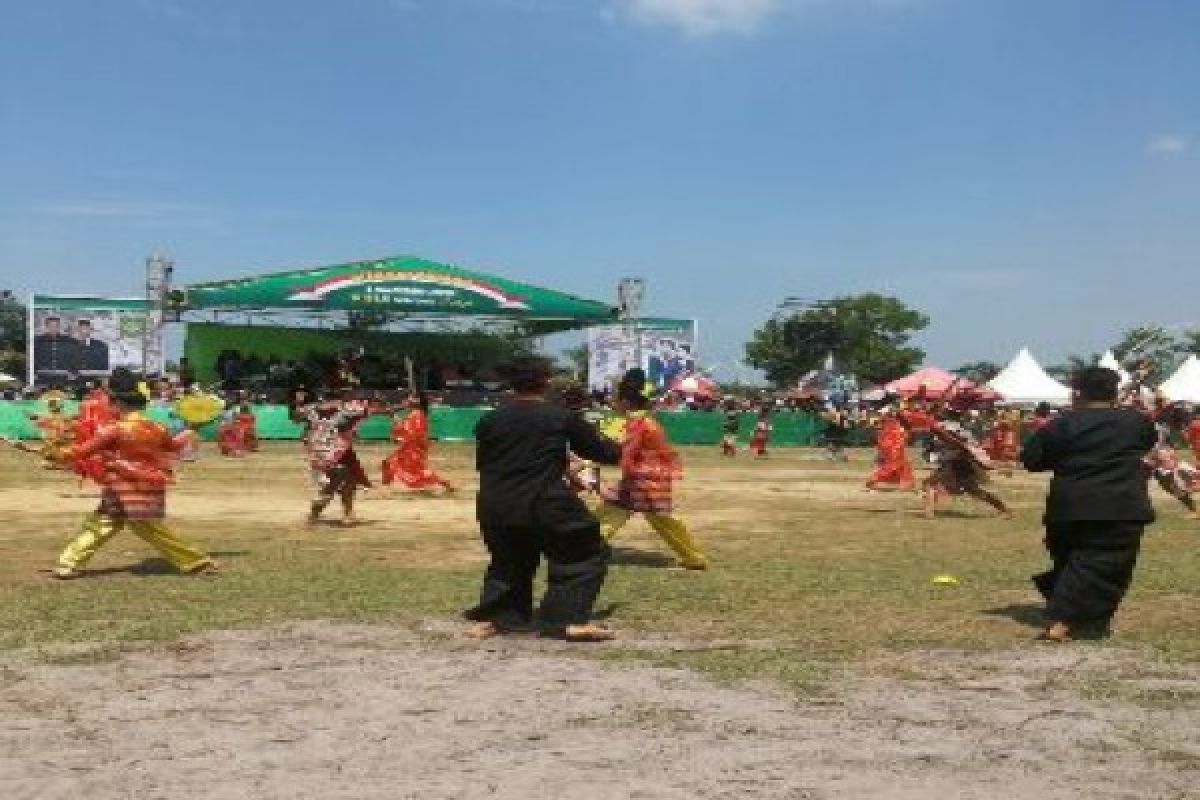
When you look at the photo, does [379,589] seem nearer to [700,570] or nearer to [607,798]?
[700,570]

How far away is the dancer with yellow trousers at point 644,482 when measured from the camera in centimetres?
1084

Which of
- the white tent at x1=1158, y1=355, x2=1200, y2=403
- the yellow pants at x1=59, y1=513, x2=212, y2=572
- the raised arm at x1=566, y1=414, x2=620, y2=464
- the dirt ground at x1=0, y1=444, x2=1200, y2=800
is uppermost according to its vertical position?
the white tent at x1=1158, y1=355, x2=1200, y2=403

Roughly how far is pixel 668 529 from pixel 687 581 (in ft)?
2.53

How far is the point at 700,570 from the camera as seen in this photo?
1093 cm

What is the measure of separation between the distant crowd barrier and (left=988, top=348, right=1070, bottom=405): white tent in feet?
29.0

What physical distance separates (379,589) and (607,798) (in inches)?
206

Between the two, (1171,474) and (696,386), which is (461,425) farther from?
(1171,474)

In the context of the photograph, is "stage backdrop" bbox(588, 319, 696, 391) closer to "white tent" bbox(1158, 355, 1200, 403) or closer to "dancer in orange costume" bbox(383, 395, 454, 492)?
"white tent" bbox(1158, 355, 1200, 403)

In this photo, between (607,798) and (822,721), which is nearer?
(607,798)

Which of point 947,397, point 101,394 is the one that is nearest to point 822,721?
point 947,397

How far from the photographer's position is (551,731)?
557cm

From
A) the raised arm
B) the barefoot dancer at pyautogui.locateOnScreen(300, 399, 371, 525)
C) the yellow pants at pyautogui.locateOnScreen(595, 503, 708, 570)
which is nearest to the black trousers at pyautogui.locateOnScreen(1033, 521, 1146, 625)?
the raised arm

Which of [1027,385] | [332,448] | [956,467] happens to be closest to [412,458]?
[332,448]

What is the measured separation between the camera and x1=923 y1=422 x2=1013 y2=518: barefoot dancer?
622 inches
